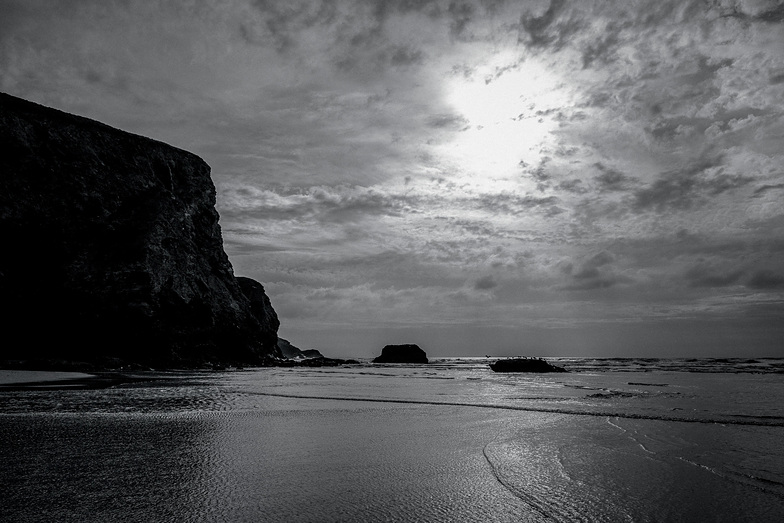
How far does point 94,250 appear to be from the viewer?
4225 centimetres

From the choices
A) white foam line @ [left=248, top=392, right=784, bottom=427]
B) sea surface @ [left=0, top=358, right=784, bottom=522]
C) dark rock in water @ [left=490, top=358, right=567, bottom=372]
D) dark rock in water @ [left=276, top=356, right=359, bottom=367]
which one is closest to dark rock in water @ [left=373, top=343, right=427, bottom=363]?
dark rock in water @ [left=276, top=356, right=359, bottom=367]

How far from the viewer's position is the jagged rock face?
38906 millimetres

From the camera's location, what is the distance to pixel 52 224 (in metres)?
40.2

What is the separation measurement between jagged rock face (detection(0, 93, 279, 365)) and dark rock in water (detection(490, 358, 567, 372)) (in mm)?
31446

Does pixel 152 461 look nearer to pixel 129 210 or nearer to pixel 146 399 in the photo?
pixel 146 399

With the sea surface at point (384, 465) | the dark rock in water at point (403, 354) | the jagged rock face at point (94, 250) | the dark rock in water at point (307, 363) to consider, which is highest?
the jagged rock face at point (94, 250)

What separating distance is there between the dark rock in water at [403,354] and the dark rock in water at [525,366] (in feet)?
203

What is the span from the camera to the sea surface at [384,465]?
13.3ft

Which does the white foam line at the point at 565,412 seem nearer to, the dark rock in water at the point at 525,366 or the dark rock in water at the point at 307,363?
the dark rock in water at the point at 525,366

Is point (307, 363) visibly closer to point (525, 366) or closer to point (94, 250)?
point (94, 250)

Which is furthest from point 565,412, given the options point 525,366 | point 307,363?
point 307,363

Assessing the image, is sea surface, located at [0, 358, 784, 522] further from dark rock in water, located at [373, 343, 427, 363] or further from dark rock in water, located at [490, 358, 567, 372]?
dark rock in water, located at [373, 343, 427, 363]

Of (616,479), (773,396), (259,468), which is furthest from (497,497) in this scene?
(773,396)

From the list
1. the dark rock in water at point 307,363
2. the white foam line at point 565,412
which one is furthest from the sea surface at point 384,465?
the dark rock in water at point 307,363
